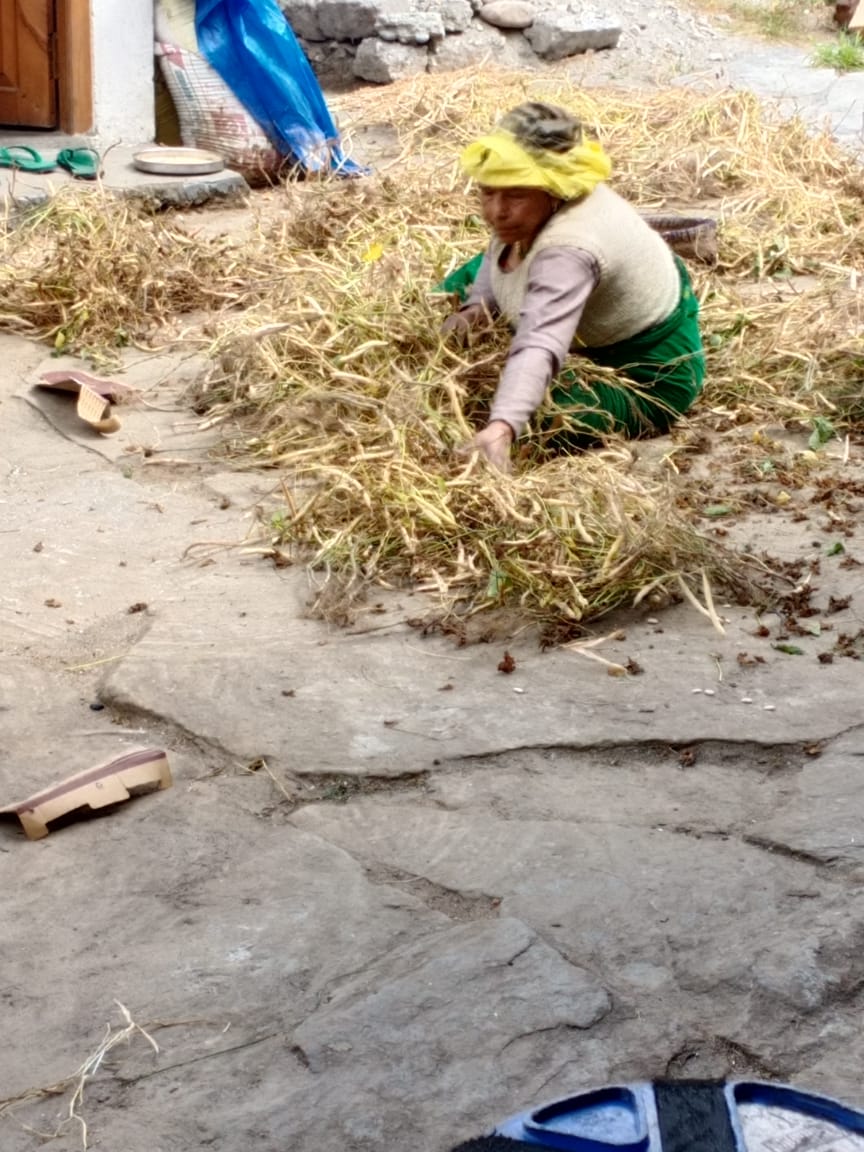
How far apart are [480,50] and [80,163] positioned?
395cm

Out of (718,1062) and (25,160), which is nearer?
(718,1062)

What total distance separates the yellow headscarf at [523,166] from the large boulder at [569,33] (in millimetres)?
6923

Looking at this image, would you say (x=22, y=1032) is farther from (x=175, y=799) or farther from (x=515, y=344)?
(x=515, y=344)

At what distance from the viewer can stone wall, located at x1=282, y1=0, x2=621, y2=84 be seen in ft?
33.1

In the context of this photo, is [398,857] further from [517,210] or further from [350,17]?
[350,17]

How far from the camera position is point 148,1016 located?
2.23m

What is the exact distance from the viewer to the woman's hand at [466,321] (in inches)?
181

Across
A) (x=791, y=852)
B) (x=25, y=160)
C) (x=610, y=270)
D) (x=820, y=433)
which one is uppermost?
(x=610, y=270)

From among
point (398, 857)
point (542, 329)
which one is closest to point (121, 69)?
point (542, 329)

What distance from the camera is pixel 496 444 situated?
3977 millimetres

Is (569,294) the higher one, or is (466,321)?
(569,294)

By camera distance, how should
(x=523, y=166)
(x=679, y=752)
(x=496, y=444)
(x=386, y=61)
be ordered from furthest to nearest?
(x=386, y=61) → (x=523, y=166) → (x=496, y=444) → (x=679, y=752)

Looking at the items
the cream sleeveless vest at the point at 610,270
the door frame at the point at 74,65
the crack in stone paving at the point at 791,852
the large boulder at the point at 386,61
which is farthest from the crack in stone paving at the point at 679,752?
the large boulder at the point at 386,61

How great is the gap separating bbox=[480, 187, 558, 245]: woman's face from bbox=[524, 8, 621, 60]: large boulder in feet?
22.7
